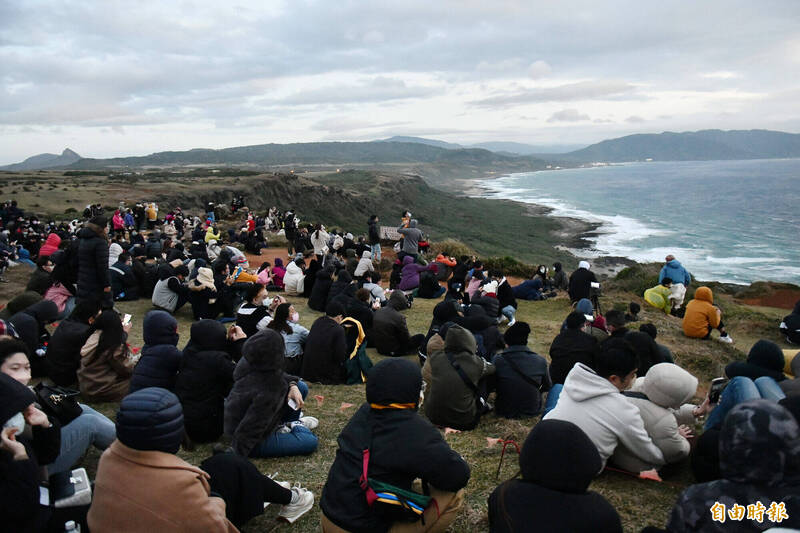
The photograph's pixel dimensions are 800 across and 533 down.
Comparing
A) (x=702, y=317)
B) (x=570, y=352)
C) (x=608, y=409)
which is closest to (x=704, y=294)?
(x=702, y=317)

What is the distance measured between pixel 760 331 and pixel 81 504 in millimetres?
14654

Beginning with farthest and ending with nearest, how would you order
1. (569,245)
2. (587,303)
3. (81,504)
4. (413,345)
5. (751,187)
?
(751,187) < (569,245) < (587,303) < (413,345) < (81,504)

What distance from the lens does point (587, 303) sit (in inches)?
387

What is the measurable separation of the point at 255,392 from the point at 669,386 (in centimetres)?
358

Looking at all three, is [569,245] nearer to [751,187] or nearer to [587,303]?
[587,303]

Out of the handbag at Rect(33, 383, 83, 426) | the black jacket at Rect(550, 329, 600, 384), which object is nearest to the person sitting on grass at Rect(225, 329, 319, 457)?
the handbag at Rect(33, 383, 83, 426)

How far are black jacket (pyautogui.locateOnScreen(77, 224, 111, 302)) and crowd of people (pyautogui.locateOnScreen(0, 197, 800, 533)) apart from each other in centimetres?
3

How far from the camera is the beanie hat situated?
18.9ft

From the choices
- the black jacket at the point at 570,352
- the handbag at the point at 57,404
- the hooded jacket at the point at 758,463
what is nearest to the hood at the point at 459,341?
the black jacket at the point at 570,352

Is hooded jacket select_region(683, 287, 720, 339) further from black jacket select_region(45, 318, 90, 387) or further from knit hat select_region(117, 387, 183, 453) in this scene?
black jacket select_region(45, 318, 90, 387)

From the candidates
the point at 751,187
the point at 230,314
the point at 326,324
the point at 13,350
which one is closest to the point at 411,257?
the point at 230,314

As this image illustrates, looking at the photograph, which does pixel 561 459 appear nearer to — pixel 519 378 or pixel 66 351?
pixel 519 378

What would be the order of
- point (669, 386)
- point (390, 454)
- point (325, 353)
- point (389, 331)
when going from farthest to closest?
1. point (389, 331)
2. point (325, 353)
3. point (669, 386)
4. point (390, 454)

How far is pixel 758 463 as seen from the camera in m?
2.51
